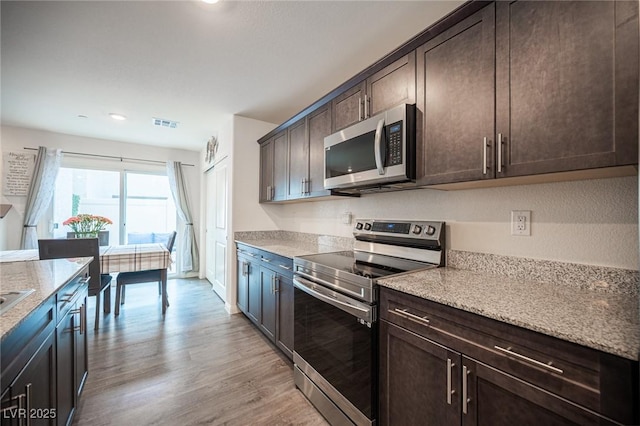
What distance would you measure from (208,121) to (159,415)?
3236 millimetres

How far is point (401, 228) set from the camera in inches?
73.6

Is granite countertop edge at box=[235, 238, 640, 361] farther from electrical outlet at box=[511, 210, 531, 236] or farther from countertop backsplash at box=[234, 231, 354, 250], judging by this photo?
countertop backsplash at box=[234, 231, 354, 250]

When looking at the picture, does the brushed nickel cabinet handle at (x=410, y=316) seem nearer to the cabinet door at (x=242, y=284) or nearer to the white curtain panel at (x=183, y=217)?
the cabinet door at (x=242, y=284)

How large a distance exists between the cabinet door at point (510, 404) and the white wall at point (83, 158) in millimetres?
5282

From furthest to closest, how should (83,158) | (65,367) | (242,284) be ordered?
(83,158)
(242,284)
(65,367)

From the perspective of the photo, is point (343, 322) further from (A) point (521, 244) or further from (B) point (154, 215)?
(B) point (154, 215)

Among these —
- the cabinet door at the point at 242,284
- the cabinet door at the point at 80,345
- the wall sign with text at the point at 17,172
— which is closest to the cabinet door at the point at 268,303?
the cabinet door at the point at 242,284

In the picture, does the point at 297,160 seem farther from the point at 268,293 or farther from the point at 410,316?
the point at 410,316

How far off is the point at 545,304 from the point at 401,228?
0.95m

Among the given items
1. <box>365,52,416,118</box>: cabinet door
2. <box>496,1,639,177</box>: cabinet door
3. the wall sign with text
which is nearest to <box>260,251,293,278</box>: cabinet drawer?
<box>365,52,416,118</box>: cabinet door

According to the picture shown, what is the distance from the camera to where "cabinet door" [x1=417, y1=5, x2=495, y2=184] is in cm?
124

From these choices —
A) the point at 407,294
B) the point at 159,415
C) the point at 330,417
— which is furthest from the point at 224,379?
the point at 407,294

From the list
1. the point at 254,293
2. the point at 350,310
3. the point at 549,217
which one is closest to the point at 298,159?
the point at 254,293

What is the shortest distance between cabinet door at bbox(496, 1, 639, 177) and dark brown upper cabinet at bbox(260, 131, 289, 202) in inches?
84.0
